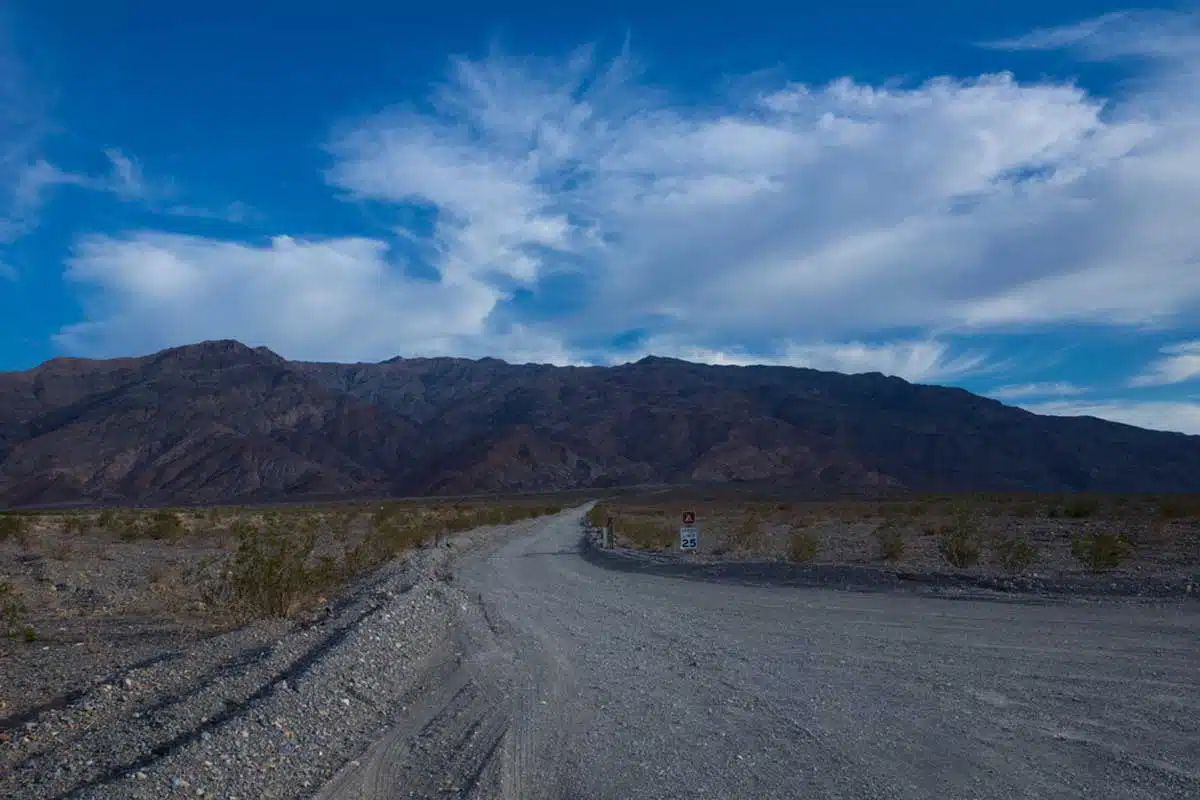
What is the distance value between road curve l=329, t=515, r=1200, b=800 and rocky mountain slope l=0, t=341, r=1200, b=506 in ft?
392

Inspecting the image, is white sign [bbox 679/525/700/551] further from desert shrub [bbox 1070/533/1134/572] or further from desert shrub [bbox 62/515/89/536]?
desert shrub [bbox 62/515/89/536]

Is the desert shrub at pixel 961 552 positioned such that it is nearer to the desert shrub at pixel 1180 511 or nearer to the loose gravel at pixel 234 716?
the loose gravel at pixel 234 716

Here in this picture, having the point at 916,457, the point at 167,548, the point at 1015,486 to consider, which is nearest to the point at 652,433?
the point at 916,457

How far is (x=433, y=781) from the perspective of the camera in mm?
7625

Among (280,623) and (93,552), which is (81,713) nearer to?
(280,623)

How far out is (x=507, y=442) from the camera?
164 metres

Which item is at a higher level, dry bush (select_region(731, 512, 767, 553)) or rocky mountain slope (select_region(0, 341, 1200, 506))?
rocky mountain slope (select_region(0, 341, 1200, 506))

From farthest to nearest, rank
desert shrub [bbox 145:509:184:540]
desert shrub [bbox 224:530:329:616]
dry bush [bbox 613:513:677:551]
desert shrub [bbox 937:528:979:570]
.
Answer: desert shrub [bbox 145:509:184:540] < dry bush [bbox 613:513:677:551] < desert shrub [bbox 937:528:979:570] < desert shrub [bbox 224:530:329:616]

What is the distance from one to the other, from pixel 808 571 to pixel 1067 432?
151 metres

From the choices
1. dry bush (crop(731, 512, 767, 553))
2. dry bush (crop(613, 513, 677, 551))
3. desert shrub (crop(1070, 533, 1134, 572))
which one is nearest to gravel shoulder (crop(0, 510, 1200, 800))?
desert shrub (crop(1070, 533, 1134, 572))

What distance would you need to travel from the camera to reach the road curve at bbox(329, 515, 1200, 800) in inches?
290

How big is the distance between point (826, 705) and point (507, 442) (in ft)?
511

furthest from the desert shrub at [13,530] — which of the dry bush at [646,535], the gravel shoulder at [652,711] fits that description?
the gravel shoulder at [652,711]

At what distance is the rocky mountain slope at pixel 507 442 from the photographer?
469 feet
